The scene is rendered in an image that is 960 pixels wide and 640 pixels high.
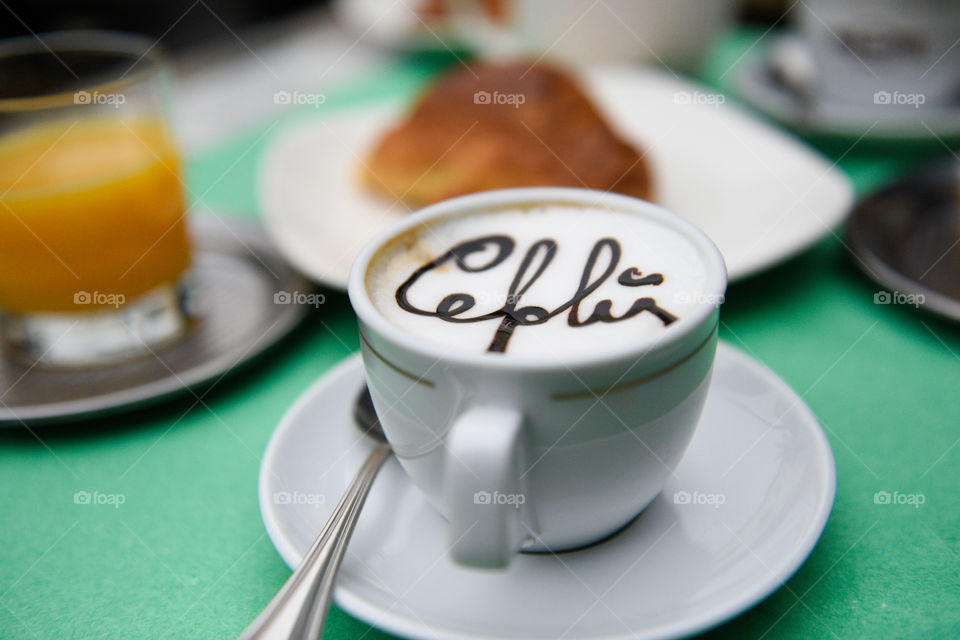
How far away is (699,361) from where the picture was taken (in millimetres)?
608

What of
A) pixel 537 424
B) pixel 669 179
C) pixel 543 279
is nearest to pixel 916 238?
pixel 669 179

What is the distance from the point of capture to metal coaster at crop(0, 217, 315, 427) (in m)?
0.89

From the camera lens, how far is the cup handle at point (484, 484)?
0.52 meters

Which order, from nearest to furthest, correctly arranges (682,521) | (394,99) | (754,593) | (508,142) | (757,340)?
(754,593), (682,521), (757,340), (508,142), (394,99)

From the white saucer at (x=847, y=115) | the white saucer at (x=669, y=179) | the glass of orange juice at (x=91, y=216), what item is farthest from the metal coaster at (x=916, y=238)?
the glass of orange juice at (x=91, y=216)

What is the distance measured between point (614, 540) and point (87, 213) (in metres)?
0.76

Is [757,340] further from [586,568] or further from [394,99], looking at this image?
[394,99]

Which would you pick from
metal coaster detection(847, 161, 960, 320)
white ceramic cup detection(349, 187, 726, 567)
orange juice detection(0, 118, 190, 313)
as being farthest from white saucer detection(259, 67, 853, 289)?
white ceramic cup detection(349, 187, 726, 567)

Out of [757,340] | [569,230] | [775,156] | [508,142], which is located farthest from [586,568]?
[775,156]

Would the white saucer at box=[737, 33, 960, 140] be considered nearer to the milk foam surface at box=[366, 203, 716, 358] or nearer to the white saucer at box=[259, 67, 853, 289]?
the white saucer at box=[259, 67, 853, 289]

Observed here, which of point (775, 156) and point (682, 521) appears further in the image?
point (775, 156)

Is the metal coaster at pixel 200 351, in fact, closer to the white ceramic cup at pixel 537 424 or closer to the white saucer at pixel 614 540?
the white saucer at pixel 614 540

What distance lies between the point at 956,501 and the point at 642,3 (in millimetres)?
1190

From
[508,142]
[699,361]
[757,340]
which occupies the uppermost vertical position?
[699,361]
